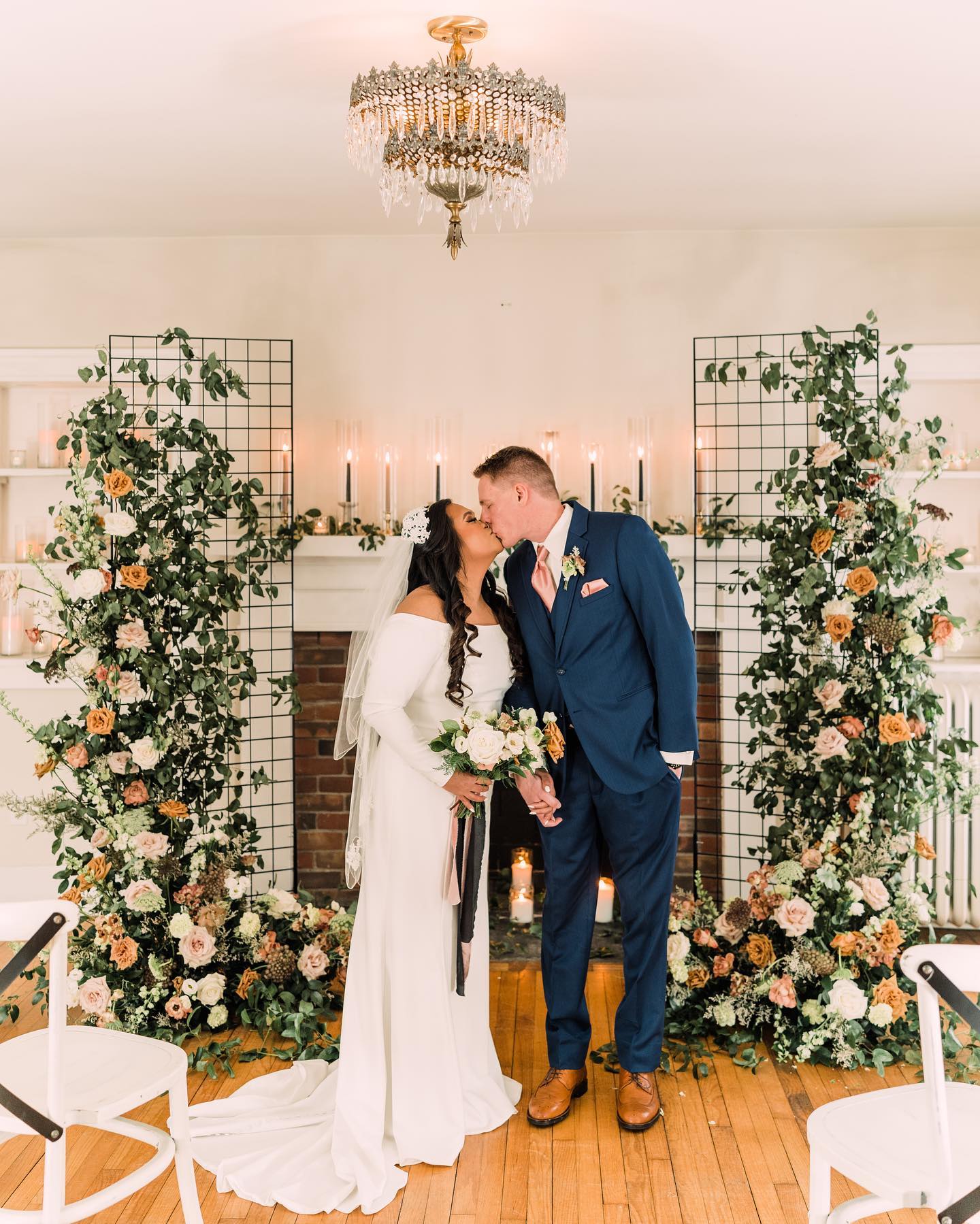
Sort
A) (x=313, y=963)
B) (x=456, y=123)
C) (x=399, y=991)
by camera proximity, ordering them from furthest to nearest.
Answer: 1. (x=313, y=963)
2. (x=399, y=991)
3. (x=456, y=123)

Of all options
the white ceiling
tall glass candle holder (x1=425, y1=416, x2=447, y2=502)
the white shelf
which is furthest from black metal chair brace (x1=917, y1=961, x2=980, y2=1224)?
the white shelf

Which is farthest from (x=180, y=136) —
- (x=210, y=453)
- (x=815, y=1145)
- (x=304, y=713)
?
(x=815, y=1145)

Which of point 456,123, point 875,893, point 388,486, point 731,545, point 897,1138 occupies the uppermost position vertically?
point 456,123

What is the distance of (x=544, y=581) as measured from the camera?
2.89 meters

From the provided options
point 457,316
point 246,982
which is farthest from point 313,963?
point 457,316

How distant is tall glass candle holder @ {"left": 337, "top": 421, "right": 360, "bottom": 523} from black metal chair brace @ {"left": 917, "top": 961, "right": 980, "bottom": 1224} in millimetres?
2990

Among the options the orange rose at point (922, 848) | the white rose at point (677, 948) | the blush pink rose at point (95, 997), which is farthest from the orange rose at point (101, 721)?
the orange rose at point (922, 848)

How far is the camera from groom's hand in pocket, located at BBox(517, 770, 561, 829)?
9.11 ft

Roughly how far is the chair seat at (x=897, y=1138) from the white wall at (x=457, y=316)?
2.69 metres

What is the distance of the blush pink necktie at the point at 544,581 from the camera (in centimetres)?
288

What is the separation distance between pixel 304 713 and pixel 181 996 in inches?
54.6

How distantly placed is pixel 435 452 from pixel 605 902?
201 cm

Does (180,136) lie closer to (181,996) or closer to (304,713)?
(304,713)

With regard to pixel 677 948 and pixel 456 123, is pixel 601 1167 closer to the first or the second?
pixel 677 948
